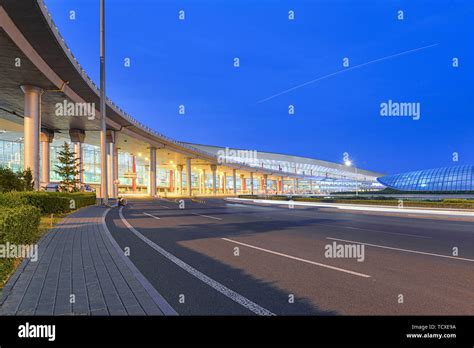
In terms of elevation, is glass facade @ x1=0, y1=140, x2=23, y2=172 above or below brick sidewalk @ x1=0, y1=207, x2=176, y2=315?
above

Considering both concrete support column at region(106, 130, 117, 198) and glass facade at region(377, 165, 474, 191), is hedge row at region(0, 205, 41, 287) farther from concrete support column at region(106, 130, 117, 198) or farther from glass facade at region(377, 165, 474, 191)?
glass facade at region(377, 165, 474, 191)

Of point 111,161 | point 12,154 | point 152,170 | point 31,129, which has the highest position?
point 12,154

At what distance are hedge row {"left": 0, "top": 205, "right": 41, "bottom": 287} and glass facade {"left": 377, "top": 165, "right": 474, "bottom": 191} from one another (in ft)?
197

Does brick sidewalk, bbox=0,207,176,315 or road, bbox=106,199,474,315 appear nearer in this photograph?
brick sidewalk, bbox=0,207,176,315

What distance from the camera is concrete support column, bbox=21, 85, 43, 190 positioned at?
30.3 m

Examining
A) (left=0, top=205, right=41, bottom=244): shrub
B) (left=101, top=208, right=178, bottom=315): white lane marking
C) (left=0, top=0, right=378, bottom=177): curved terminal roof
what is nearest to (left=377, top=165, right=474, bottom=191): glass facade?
(left=0, top=0, right=378, bottom=177): curved terminal roof

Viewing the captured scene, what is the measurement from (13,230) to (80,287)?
255 centimetres

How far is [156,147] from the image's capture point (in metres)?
Result: 71.8

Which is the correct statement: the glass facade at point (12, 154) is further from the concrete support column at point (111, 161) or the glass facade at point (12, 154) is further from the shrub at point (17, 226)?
the shrub at point (17, 226)

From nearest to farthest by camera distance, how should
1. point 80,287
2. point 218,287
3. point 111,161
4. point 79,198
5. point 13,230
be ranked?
point 80,287, point 218,287, point 13,230, point 79,198, point 111,161

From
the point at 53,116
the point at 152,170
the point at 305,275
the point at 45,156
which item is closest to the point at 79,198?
the point at 53,116

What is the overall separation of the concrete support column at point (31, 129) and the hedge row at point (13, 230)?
2352 cm

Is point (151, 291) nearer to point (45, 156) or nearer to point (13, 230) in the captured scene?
point (13, 230)

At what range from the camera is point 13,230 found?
754cm
